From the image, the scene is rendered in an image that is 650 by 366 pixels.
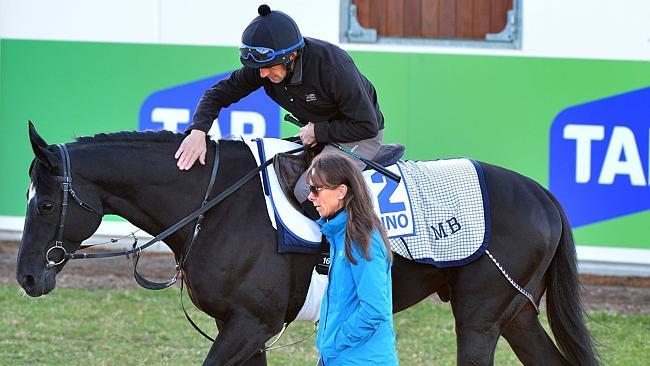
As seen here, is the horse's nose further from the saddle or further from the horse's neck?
the saddle

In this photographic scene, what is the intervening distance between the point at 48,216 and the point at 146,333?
281cm

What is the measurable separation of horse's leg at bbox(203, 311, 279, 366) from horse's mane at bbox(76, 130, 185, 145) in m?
0.83

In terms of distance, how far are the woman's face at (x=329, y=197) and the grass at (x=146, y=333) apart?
2.71 metres

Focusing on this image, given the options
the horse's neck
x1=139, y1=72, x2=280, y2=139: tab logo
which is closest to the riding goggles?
the horse's neck

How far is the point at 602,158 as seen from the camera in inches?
334

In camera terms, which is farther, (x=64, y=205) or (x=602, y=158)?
(x=602, y=158)

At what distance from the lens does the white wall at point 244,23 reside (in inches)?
339

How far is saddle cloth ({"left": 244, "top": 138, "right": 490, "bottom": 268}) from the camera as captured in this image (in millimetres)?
4746

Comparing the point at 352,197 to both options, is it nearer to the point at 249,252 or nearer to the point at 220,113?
the point at 249,252

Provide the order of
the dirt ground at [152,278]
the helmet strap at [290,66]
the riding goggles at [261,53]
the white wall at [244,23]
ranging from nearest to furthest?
the riding goggles at [261,53] → the helmet strap at [290,66] → the dirt ground at [152,278] → the white wall at [244,23]

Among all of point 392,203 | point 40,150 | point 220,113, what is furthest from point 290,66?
point 220,113

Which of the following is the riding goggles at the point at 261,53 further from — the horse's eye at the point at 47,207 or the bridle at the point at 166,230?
the horse's eye at the point at 47,207

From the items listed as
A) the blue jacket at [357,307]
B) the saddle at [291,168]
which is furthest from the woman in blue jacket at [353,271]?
the saddle at [291,168]

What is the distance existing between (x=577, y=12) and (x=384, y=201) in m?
4.40
